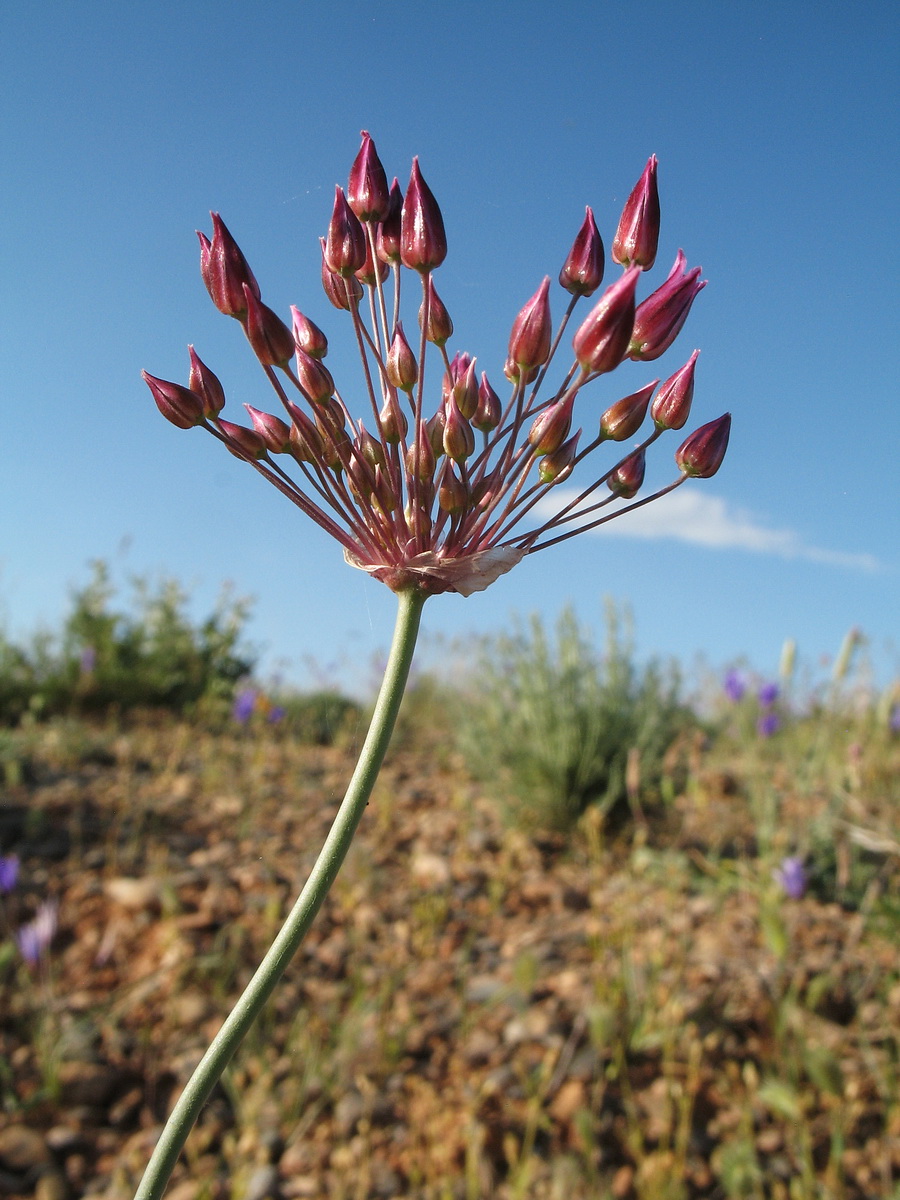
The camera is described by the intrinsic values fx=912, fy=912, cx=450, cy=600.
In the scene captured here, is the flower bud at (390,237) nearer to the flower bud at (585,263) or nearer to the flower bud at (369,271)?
the flower bud at (369,271)

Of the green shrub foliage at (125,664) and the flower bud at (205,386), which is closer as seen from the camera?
the flower bud at (205,386)

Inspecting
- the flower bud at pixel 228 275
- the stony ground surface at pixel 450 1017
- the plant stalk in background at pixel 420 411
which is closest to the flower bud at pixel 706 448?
the plant stalk in background at pixel 420 411

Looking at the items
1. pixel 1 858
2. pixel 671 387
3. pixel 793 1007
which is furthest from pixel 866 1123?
pixel 1 858

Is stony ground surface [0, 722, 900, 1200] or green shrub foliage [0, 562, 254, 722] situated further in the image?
green shrub foliage [0, 562, 254, 722]

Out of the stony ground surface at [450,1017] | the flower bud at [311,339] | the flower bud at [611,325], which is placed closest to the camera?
the flower bud at [611,325]

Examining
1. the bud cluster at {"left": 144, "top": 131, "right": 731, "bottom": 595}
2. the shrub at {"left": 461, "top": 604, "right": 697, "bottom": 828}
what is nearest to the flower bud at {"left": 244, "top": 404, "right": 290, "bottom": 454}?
the bud cluster at {"left": 144, "top": 131, "right": 731, "bottom": 595}

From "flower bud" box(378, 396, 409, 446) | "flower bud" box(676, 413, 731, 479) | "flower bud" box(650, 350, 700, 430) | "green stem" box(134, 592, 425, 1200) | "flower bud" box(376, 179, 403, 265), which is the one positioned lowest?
"green stem" box(134, 592, 425, 1200)

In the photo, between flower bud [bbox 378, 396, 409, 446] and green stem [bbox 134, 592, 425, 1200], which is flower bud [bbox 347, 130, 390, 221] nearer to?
flower bud [bbox 378, 396, 409, 446]
